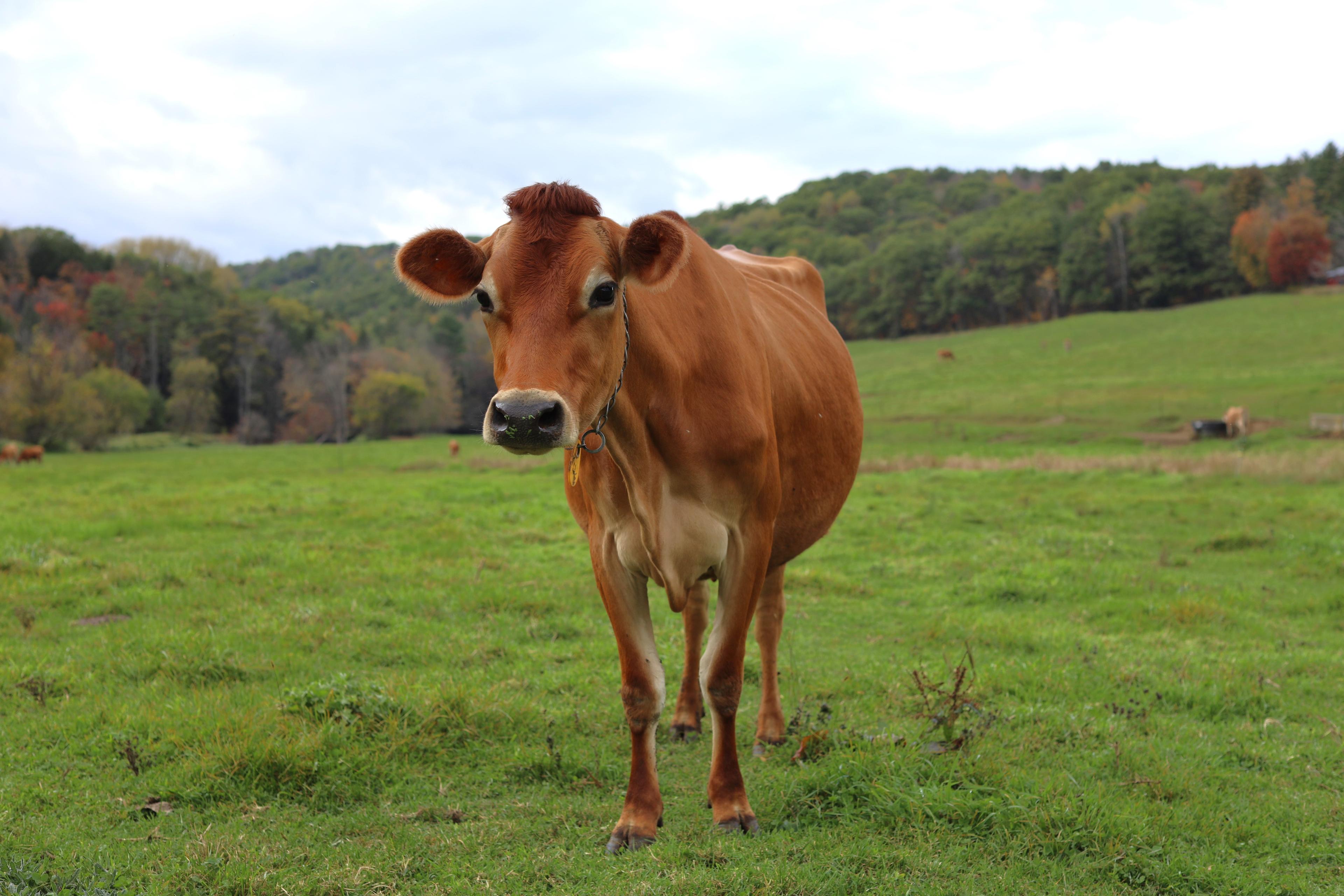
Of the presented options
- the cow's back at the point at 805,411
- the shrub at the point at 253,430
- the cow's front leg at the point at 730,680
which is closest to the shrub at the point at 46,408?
the shrub at the point at 253,430

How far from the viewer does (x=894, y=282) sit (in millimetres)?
85938

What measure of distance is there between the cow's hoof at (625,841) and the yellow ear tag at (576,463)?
161 cm

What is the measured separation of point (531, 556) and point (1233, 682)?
7564mm

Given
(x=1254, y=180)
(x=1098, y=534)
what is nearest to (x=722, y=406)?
(x=1098, y=534)

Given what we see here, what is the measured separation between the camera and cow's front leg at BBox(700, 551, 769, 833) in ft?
14.1

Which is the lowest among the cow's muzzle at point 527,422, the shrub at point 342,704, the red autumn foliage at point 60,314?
the shrub at point 342,704

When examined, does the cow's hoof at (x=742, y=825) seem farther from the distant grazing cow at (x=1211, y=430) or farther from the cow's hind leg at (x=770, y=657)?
the distant grazing cow at (x=1211, y=430)

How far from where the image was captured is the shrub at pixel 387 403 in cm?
6500

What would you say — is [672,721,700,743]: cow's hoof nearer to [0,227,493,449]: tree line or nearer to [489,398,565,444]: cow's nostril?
[489,398,565,444]: cow's nostril

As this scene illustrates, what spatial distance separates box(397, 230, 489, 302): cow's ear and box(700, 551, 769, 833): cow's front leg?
179 centimetres

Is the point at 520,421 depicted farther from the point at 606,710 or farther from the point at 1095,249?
the point at 1095,249

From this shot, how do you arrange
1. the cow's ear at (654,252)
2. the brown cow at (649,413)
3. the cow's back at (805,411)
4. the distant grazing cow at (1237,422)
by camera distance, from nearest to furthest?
the brown cow at (649,413) < the cow's ear at (654,252) < the cow's back at (805,411) < the distant grazing cow at (1237,422)

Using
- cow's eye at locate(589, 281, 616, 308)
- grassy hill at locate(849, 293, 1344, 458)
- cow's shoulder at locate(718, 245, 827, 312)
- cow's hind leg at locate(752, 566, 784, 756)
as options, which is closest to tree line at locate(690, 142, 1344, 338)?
grassy hill at locate(849, 293, 1344, 458)

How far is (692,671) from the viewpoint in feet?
19.1
